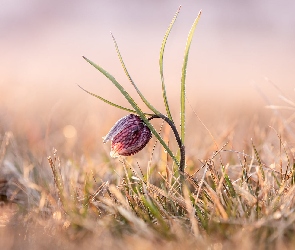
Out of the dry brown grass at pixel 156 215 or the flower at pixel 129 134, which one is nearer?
the dry brown grass at pixel 156 215

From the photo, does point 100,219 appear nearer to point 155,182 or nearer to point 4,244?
point 4,244

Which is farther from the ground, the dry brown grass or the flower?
the flower

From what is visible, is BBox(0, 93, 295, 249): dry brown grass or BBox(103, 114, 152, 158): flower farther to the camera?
→ BBox(103, 114, 152, 158): flower

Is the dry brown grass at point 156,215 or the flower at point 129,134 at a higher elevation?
the flower at point 129,134

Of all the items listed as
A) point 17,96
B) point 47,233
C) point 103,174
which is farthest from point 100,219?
point 17,96

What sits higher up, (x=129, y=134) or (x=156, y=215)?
(x=129, y=134)

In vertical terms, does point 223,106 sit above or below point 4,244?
below

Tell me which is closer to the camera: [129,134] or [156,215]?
[156,215]

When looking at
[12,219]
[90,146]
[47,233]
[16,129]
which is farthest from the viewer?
[16,129]
